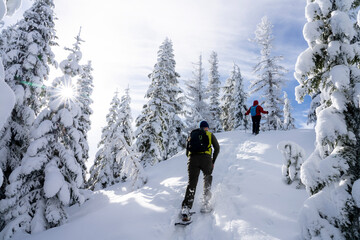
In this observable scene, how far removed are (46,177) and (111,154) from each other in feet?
29.5

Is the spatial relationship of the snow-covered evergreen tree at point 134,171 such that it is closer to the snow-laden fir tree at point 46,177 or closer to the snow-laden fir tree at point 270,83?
the snow-laden fir tree at point 46,177

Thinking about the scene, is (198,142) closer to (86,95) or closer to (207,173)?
(207,173)

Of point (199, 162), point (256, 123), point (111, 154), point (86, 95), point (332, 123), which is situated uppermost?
point (86, 95)

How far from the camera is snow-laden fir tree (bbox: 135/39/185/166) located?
61.4 feet

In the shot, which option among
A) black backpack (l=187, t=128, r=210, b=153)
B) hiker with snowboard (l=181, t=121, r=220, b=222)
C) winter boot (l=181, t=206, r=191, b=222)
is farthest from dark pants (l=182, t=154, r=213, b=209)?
winter boot (l=181, t=206, r=191, b=222)

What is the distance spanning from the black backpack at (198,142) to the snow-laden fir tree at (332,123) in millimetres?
2973

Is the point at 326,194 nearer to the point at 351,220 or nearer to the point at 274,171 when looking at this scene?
the point at 351,220

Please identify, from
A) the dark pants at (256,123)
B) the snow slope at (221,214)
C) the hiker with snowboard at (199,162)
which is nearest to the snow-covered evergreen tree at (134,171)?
the snow slope at (221,214)

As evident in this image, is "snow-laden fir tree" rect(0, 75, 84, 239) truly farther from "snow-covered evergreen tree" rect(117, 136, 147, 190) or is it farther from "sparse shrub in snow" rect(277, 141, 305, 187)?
"sparse shrub in snow" rect(277, 141, 305, 187)

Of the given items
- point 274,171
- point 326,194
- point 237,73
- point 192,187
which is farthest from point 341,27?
point 237,73

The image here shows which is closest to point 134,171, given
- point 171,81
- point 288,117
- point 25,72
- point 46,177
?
point 46,177

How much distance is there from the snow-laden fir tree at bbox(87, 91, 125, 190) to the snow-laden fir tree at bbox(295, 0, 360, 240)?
566 inches

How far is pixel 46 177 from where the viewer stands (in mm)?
9289

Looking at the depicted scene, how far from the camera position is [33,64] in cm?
1303
